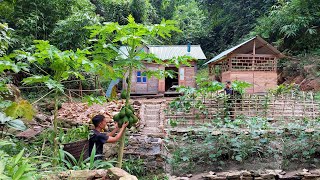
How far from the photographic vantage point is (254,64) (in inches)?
653

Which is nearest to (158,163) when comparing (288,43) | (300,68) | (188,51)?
(188,51)

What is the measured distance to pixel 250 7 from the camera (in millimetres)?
27359

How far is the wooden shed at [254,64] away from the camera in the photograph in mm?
16125

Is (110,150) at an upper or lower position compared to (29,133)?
lower

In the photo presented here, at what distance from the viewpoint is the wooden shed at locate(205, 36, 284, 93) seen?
16125 millimetres

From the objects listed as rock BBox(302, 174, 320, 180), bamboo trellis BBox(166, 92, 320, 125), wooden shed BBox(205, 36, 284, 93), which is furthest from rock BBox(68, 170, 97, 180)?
wooden shed BBox(205, 36, 284, 93)

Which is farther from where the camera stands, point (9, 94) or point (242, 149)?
point (242, 149)

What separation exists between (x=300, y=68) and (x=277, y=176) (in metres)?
15.6

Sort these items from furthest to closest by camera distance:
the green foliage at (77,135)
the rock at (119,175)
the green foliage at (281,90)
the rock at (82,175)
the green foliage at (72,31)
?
the green foliage at (72,31), the green foliage at (281,90), the green foliage at (77,135), the rock at (82,175), the rock at (119,175)

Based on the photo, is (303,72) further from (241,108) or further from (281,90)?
(241,108)

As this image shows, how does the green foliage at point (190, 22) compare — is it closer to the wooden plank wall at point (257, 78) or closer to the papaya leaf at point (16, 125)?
the wooden plank wall at point (257, 78)

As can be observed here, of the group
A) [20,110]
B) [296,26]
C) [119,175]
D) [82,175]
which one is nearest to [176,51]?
[296,26]

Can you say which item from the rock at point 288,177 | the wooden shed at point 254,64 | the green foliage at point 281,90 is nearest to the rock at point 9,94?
the rock at point 288,177

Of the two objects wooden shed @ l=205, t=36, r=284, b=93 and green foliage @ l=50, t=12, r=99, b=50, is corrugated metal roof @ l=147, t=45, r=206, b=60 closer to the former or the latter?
wooden shed @ l=205, t=36, r=284, b=93
